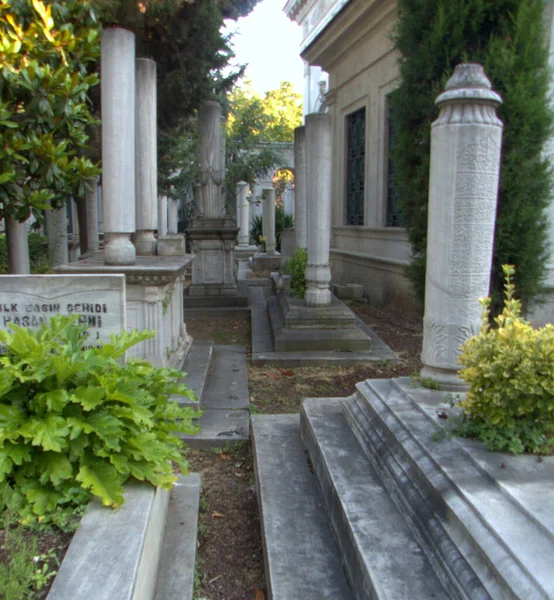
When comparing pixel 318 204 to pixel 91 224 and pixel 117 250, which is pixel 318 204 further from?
pixel 91 224

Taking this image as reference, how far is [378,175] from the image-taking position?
11.7 meters

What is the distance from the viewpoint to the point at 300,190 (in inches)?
408

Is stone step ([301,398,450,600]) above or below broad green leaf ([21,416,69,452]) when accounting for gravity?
below

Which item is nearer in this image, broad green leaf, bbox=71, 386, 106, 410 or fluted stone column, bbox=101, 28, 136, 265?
broad green leaf, bbox=71, 386, 106, 410

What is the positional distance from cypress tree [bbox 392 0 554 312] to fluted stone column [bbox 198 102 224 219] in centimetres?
447

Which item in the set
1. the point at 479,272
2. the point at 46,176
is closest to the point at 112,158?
the point at 46,176

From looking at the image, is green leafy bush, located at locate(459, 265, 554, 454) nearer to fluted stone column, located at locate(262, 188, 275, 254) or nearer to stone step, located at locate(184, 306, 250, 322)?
stone step, located at locate(184, 306, 250, 322)

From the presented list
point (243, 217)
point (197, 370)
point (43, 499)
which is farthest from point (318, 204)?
point (243, 217)

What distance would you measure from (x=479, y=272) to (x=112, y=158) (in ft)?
11.1

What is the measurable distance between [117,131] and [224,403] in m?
2.79

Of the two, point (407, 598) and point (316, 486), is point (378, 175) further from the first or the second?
point (407, 598)

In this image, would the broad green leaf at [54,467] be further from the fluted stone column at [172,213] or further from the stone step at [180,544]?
the fluted stone column at [172,213]

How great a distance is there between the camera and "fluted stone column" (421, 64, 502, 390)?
358 centimetres

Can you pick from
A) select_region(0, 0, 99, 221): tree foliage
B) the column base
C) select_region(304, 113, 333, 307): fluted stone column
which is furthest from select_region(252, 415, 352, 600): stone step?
select_region(304, 113, 333, 307): fluted stone column
